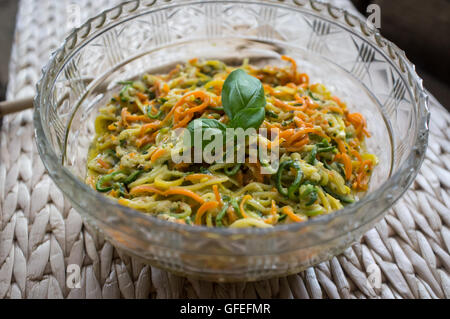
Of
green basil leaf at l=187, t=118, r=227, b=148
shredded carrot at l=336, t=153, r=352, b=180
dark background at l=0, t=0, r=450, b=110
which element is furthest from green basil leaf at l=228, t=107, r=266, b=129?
dark background at l=0, t=0, r=450, b=110

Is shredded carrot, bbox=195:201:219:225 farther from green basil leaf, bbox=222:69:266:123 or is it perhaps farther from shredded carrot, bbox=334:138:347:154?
shredded carrot, bbox=334:138:347:154

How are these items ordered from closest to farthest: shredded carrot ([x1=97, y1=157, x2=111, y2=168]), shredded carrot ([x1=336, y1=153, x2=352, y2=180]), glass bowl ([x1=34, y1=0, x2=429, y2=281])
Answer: glass bowl ([x1=34, y1=0, x2=429, y2=281]) → shredded carrot ([x1=336, y1=153, x2=352, y2=180]) → shredded carrot ([x1=97, y1=157, x2=111, y2=168])

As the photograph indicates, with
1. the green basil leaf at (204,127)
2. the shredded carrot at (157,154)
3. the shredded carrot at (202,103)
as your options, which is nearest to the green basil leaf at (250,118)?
the green basil leaf at (204,127)

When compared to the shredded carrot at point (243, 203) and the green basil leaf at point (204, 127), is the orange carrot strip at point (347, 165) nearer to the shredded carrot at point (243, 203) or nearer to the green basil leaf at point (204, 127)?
the shredded carrot at point (243, 203)

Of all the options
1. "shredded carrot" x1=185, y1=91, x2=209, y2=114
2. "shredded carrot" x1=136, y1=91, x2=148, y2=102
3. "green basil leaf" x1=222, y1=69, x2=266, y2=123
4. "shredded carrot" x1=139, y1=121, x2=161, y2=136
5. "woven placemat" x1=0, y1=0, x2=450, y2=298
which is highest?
"green basil leaf" x1=222, y1=69, x2=266, y2=123

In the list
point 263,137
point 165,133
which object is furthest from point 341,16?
point 165,133

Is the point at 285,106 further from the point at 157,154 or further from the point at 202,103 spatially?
the point at 157,154

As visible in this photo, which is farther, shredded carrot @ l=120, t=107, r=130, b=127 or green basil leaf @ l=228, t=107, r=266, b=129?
shredded carrot @ l=120, t=107, r=130, b=127
